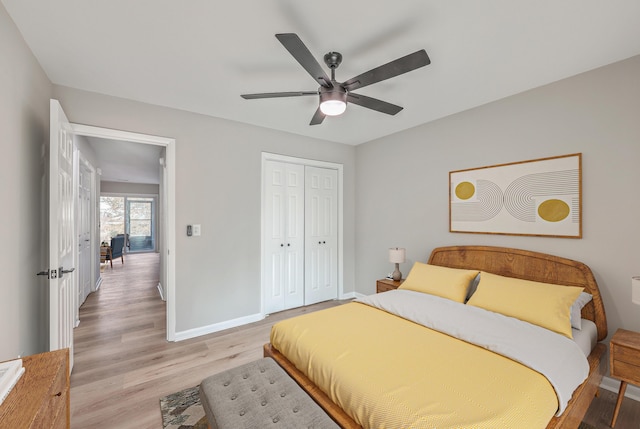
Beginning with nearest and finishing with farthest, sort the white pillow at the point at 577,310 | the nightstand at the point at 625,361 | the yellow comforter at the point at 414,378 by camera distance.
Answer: the yellow comforter at the point at 414,378, the nightstand at the point at 625,361, the white pillow at the point at 577,310

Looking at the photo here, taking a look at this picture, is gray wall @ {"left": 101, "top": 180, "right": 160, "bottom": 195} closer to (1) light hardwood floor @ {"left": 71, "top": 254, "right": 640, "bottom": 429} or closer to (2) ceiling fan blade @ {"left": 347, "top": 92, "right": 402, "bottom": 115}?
(1) light hardwood floor @ {"left": 71, "top": 254, "right": 640, "bottom": 429}

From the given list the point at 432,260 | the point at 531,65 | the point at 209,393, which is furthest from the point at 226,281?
the point at 531,65

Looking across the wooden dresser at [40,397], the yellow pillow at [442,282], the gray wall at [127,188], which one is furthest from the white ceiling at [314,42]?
the gray wall at [127,188]

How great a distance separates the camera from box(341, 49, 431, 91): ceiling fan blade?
1557 mm

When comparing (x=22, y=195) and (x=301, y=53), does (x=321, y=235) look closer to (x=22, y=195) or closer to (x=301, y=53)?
(x=301, y=53)

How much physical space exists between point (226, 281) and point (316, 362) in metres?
2.06

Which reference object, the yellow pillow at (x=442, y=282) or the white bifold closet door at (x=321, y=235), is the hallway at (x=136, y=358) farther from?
the yellow pillow at (x=442, y=282)

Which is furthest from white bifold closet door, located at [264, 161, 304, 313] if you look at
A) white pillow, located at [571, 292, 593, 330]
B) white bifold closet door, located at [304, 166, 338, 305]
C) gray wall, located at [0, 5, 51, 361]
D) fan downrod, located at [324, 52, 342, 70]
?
white pillow, located at [571, 292, 593, 330]

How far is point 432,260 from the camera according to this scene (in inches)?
128

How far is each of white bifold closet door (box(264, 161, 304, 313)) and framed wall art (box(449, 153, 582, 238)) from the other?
204 centimetres

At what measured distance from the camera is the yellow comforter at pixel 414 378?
1180 millimetres

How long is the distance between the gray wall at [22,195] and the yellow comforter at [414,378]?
1.72m

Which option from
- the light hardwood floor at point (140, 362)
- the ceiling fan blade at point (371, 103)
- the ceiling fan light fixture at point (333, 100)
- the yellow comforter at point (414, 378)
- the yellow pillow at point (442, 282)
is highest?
the ceiling fan blade at point (371, 103)

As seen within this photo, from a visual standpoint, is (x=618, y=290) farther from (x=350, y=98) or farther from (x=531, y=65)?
(x=350, y=98)
